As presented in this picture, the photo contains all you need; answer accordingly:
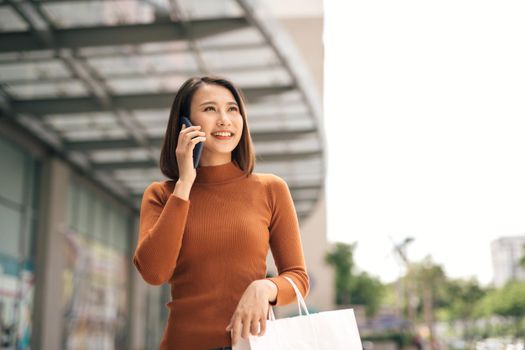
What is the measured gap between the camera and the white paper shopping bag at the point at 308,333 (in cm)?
192

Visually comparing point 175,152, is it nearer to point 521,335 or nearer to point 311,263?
point 311,263

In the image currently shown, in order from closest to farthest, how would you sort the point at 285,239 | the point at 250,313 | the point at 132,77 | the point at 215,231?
the point at 250,313 < the point at 215,231 < the point at 285,239 < the point at 132,77

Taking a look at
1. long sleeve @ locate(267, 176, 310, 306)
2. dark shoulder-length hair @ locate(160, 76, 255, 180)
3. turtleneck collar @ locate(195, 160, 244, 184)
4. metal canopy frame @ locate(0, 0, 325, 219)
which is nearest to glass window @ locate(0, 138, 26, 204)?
metal canopy frame @ locate(0, 0, 325, 219)

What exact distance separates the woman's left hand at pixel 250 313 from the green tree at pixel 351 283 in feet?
199

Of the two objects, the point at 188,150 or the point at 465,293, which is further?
the point at 465,293

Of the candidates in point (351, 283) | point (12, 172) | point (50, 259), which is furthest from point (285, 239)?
point (351, 283)

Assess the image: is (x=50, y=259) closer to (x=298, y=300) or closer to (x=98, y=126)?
(x=98, y=126)

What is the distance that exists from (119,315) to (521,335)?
65040 mm

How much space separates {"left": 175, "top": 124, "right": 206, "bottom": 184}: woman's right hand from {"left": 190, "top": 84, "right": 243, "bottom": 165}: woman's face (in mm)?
122

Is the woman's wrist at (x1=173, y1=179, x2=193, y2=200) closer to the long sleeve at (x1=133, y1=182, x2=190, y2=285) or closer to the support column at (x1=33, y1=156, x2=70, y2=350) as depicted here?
the long sleeve at (x1=133, y1=182, x2=190, y2=285)

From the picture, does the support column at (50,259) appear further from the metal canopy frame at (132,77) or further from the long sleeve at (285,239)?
the long sleeve at (285,239)

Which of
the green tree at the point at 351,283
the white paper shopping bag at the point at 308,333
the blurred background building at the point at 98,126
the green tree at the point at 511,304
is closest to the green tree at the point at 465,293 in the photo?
the green tree at the point at 511,304

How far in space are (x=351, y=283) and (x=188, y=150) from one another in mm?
62072

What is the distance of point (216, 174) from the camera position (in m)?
2.23
